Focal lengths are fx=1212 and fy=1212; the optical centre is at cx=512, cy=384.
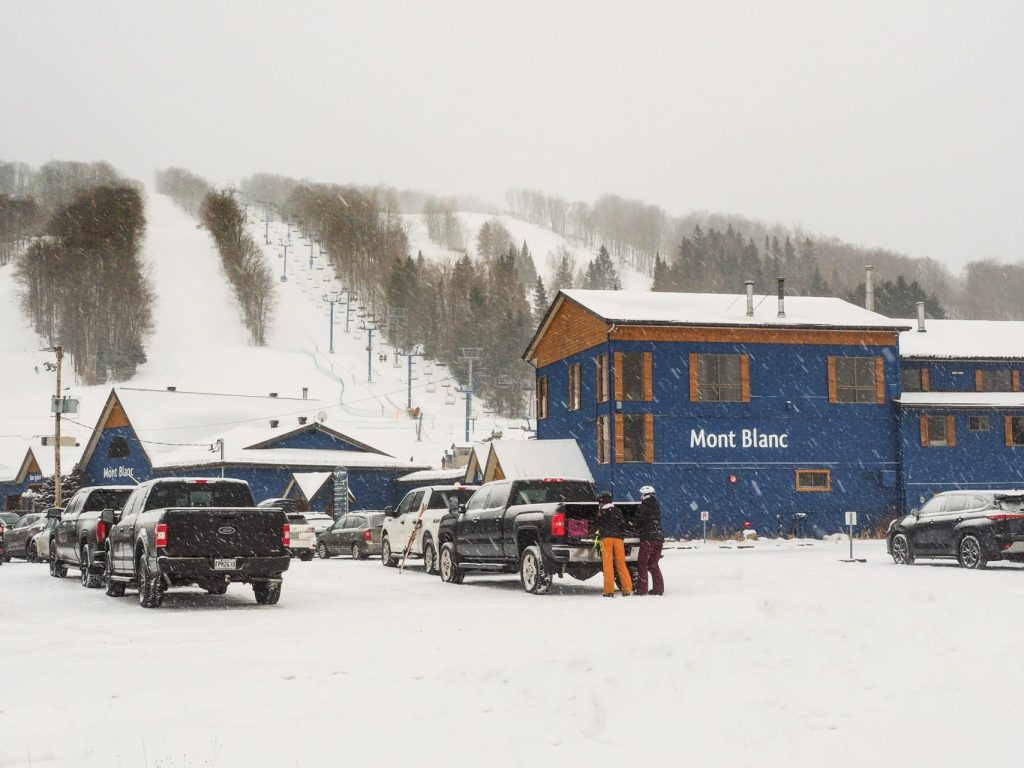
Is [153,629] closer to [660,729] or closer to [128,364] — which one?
[660,729]

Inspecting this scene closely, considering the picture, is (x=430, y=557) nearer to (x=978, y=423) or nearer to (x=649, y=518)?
(x=649, y=518)

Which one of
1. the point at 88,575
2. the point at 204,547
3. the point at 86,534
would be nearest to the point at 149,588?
the point at 204,547

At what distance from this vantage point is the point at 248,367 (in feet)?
370

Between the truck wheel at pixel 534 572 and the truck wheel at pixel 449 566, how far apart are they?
2757mm

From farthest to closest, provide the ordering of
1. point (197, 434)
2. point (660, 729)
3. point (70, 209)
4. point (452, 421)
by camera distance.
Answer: point (70, 209) → point (452, 421) → point (197, 434) → point (660, 729)

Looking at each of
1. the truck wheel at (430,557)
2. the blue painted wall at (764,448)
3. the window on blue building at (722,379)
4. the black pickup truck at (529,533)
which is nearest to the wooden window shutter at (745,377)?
the window on blue building at (722,379)

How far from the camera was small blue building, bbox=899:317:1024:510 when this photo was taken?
44.2 metres

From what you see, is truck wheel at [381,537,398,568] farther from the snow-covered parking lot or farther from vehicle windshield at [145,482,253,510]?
the snow-covered parking lot

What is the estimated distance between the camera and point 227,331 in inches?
5197

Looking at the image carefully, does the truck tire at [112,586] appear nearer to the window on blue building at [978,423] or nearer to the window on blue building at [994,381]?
the window on blue building at [978,423]

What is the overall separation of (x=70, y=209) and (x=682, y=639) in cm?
14435

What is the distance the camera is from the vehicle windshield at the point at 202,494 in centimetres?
1906

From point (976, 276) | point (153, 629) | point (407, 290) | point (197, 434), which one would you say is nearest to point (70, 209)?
point (407, 290)

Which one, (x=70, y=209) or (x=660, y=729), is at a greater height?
(x=70, y=209)
